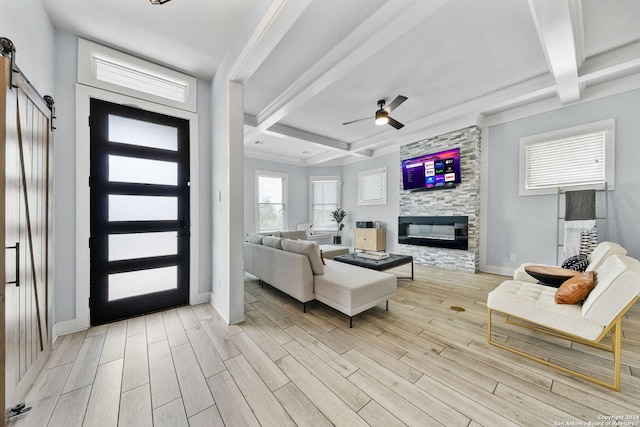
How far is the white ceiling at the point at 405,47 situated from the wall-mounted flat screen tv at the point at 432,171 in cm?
91

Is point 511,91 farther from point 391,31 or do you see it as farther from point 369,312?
point 369,312

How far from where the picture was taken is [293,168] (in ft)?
24.5

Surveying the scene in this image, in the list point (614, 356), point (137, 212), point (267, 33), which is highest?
point (267, 33)

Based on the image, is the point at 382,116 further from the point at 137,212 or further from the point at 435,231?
the point at 137,212

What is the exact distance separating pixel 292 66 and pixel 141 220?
8.90 feet

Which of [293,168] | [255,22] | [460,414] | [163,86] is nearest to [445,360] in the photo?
[460,414]

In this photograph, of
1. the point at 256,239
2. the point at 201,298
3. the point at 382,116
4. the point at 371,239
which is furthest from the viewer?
the point at 371,239

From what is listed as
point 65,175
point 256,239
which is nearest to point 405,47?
point 256,239

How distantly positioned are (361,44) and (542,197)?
13.4 feet

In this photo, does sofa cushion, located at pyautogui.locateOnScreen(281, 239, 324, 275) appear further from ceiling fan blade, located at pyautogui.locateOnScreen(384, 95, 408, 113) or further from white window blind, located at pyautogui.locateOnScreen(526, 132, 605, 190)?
white window blind, located at pyautogui.locateOnScreen(526, 132, 605, 190)

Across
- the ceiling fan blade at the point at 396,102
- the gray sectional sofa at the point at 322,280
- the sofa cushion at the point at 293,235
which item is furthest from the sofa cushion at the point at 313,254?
the sofa cushion at the point at 293,235

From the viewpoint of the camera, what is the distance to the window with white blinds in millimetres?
3428

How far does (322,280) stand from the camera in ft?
8.93

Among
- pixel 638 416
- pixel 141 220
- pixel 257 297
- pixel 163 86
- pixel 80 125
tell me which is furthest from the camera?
pixel 257 297
